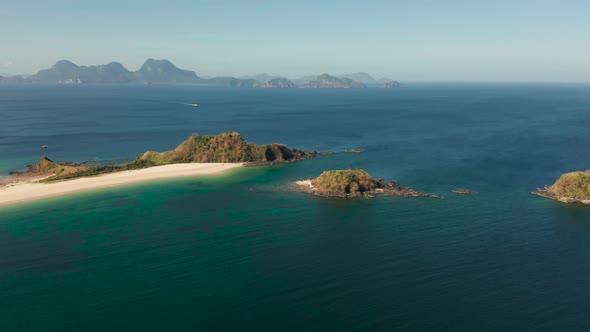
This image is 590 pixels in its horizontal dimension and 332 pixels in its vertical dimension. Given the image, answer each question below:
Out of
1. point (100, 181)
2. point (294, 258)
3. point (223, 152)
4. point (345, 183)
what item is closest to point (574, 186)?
point (345, 183)

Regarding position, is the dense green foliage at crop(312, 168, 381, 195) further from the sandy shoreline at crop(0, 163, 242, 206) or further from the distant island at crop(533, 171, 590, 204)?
the distant island at crop(533, 171, 590, 204)

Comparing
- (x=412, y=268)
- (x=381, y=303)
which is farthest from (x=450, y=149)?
(x=381, y=303)

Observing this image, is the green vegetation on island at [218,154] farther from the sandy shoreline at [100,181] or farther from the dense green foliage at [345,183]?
the dense green foliage at [345,183]

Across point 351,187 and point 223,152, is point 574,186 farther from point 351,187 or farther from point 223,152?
point 223,152

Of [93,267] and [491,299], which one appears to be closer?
[491,299]

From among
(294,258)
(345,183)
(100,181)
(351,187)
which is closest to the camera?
(294,258)

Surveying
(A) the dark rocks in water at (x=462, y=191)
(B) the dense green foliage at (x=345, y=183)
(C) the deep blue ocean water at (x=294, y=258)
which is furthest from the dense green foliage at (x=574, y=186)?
(B) the dense green foliage at (x=345, y=183)

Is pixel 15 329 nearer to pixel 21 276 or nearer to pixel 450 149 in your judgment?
pixel 21 276
